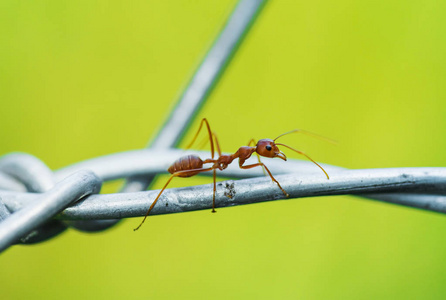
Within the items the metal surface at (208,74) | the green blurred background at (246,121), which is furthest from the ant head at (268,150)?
the green blurred background at (246,121)

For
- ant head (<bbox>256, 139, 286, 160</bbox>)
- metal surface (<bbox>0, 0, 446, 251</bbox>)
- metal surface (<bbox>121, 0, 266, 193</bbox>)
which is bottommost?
metal surface (<bbox>0, 0, 446, 251</bbox>)

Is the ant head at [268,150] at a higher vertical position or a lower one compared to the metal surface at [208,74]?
lower

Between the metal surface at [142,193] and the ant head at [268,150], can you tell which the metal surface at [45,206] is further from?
the ant head at [268,150]

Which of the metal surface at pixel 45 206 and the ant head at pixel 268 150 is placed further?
the ant head at pixel 268 150

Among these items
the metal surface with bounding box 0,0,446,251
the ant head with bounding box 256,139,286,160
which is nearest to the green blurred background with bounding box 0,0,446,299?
the ant head with bounding box 256,139,286,160

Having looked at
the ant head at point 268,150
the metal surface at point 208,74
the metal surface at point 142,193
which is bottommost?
the metal surface at point 142,193

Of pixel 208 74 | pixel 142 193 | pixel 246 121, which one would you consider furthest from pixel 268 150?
pixel 246 121

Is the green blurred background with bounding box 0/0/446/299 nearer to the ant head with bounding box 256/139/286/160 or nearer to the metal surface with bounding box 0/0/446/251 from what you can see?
the ant head with bounding box 256/139/286/160

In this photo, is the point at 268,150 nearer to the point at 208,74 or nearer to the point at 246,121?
the point at 208,74

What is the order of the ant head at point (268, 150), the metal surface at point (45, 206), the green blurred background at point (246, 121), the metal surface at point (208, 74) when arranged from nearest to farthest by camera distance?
1. the metal surface at point (45, 206)
2. the metal surface at point (208, 74)
3. the ant head at point (268, 150)
4. the green blurred background at point (246, 121)
